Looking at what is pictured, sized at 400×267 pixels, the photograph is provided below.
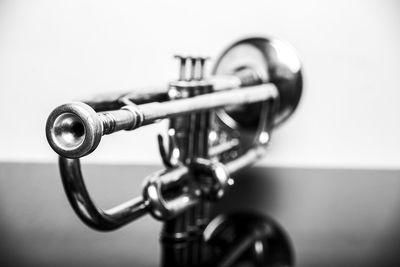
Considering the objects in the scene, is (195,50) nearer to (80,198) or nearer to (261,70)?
(261,70)

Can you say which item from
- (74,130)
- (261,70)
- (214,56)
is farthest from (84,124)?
(214,56)

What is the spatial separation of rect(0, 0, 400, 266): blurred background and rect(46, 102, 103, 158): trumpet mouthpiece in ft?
1.17

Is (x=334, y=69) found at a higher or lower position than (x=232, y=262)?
higher

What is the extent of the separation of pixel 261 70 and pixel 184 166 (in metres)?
0.34

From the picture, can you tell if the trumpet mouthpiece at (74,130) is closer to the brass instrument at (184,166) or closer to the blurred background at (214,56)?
the brass instrument at (184,166)

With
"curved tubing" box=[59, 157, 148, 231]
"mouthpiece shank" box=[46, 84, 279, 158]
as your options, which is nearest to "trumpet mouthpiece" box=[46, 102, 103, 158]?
"mouthpiece shank" box=[46, 84, 279, 158]

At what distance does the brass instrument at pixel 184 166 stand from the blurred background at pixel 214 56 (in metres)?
0.12

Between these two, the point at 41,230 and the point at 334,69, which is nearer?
the point at 41,230

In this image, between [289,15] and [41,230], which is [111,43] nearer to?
[289,15]

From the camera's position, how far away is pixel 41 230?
0.58 m

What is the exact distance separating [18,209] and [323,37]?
0.68 metres

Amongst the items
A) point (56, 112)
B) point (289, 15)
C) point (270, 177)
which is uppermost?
point (289, 15)

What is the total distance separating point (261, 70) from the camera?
0.86 meters

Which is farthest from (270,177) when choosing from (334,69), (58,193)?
(58,193)
